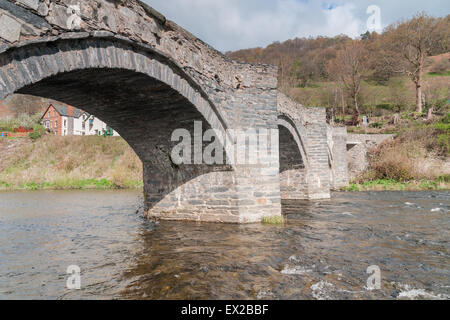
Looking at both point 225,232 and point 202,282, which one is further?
point 225,232

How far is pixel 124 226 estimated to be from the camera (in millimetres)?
9203

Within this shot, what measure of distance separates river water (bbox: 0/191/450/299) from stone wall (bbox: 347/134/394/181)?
48.7 feet

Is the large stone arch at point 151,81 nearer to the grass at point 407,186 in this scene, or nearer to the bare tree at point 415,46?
the grass at point 407,186

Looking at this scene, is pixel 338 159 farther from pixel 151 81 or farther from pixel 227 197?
pixel 151 81

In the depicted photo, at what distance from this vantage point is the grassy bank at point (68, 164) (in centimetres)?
2414

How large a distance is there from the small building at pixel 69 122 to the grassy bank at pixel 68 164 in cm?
1138

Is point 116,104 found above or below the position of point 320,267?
above

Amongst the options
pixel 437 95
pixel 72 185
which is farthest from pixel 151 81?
pixel 437 95

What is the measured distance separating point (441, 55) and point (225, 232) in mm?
49505

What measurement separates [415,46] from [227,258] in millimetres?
33868

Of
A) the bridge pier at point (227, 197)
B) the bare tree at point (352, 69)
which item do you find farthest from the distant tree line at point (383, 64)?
the bridge pier at point (227, 197)

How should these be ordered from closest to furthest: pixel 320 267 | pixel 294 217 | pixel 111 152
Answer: pixel 320 267
pixel 294 217
pixel 111 152
